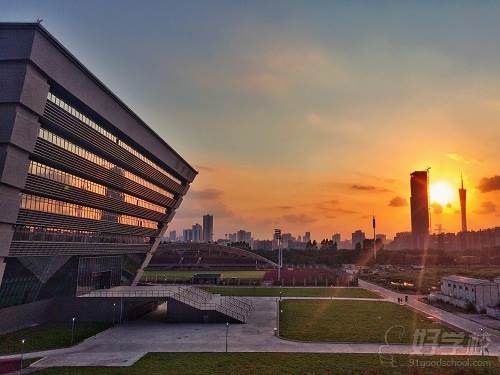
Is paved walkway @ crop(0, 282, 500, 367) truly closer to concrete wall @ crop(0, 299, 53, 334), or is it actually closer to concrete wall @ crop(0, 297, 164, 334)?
concrete wall @ crop(0, 297, 164, 334)

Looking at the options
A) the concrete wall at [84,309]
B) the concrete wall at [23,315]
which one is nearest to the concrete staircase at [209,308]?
the concrete wall at [84,309]

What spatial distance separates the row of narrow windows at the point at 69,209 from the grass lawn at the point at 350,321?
28228 millimetres

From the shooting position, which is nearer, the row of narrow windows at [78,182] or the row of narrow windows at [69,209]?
the row of narrow windows at [69,209]

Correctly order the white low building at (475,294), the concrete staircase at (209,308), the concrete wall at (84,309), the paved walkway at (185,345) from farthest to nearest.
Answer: the white low building at (475,294)
the concrete staircase at (209,308)
the concrete wall at (84,309)
the paved walkway at (185,345)

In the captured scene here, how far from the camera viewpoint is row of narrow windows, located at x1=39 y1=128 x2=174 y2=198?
137 feet

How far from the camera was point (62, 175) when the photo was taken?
45719mm

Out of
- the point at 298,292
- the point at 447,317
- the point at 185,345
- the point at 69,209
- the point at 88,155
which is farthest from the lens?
the point at 298,292

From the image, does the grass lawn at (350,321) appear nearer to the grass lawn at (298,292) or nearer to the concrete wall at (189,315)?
the concrete wall at (189,315)

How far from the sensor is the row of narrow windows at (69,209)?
135 feet

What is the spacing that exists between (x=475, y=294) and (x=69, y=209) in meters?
59.2

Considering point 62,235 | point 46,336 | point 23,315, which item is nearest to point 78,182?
point 62,235

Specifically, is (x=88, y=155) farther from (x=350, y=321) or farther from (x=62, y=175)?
(x=350, y=321)

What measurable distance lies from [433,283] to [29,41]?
10041cm

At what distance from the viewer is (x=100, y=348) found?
40281 millimetres
